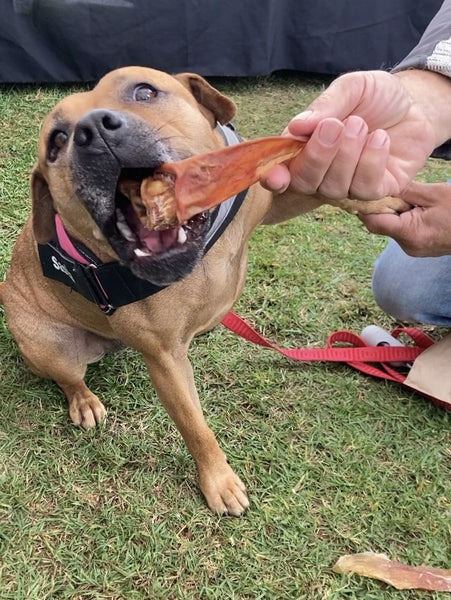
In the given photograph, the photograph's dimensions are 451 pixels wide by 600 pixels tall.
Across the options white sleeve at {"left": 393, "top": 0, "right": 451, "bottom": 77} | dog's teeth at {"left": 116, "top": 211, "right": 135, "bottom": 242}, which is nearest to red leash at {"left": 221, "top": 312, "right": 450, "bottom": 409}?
dog's teeth at {"left": 116, "top": 211, "right": 135, "bottom": 242}

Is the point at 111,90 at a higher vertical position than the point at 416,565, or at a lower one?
higher

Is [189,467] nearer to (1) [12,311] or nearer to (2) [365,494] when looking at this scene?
(2) [365,494]

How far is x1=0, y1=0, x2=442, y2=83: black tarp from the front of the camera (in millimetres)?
5730

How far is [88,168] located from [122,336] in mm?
866

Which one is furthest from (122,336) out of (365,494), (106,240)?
(365,494)

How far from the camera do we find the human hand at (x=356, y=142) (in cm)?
183

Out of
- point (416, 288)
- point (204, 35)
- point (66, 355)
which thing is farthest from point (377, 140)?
point (204, 35)

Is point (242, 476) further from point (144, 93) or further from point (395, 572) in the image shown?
point (144, 93)

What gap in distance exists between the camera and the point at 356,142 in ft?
5.99

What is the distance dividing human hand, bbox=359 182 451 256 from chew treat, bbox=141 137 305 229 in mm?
613

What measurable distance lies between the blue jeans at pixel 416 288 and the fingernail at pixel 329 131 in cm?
176

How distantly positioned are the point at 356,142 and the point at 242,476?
1.72 m

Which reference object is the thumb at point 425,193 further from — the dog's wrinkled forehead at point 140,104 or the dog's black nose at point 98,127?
the dog's black nose at point 98,127

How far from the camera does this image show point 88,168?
194 cm
